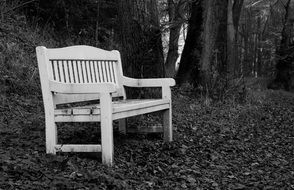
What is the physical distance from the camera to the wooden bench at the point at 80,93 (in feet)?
13.8

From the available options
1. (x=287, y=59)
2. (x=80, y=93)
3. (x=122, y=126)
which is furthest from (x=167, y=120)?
(x=287, y=59)

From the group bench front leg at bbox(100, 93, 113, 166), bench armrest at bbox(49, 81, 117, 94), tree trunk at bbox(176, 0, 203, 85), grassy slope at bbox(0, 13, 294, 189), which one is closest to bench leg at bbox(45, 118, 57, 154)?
grassy slope at bbox(0, 13, 294, 189)

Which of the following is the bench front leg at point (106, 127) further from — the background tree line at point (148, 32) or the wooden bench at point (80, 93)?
the background tree line at point (148, 32)

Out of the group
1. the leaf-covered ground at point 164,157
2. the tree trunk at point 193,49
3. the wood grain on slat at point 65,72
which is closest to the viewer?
the leaf-covered ground at point 164,157

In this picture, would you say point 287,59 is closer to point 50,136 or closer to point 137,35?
point 137,35

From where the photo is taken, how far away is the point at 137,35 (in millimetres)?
6926

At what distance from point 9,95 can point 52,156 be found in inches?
137

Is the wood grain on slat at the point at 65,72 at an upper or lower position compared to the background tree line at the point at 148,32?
lower

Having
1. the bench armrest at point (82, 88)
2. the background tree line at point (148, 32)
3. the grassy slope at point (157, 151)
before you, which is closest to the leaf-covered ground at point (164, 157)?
the grassy slope at point (157, 151)

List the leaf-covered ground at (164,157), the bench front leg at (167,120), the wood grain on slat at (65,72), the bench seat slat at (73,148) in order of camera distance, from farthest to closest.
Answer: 1. the bench front leg at (167,120)
2. the wood grain on slat at (65,72)
3. the bench seat slat at (73,148)
4. the leaf-covered ground at (164,157)

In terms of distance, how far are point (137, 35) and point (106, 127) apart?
3019 mm

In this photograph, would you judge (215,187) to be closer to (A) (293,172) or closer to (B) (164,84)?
(A) (293,172)

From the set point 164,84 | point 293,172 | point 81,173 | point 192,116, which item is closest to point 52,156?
point 81,173

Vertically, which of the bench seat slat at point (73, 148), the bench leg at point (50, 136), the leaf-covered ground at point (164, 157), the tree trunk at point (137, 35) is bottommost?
the leaf-covered ground at point (164, 157)
